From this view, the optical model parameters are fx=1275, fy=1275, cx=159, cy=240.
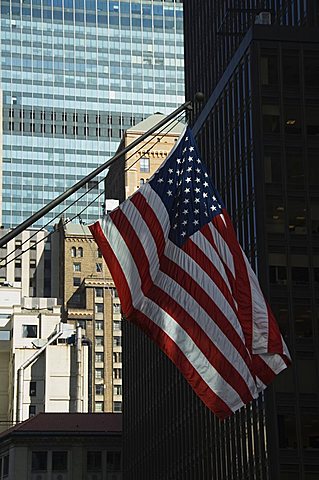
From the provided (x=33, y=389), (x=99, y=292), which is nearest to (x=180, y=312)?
(x=33, y=389)


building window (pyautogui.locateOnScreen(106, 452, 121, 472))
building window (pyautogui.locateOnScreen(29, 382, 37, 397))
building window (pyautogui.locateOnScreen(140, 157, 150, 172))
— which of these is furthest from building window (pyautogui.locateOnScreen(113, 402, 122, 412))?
building window (pyautogui.locateOnScreen(106, 452, 121, 472))

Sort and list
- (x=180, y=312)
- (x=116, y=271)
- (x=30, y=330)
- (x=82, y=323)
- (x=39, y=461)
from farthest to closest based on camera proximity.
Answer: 1. (x=82, y=323)
2. (x=30, y=330)
3. (x=39, y=461)
4. (x=116, y=271)
5. (x=180, y=312)

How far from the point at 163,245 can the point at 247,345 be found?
2.74m

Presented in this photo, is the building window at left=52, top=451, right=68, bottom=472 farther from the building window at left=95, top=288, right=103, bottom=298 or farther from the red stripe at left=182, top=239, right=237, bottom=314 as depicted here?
the red stripe at left=182, top=239, right=237, bottom=314

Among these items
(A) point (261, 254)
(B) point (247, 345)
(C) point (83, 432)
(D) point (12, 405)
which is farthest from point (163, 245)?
(D) point (12, 405)

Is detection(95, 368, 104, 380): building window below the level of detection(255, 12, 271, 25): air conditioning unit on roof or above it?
below

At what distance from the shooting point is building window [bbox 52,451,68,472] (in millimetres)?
131625

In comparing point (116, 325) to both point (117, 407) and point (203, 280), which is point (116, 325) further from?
point (203, 280)

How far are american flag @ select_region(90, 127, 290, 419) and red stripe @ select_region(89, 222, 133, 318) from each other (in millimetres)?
21

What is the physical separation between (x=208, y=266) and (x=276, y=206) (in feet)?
162

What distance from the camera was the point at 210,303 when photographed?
26500mm

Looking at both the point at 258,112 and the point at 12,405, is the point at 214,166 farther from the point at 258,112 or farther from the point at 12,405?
the point at 12,405

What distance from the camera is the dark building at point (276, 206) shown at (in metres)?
70.8

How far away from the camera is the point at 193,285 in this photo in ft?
87.5
